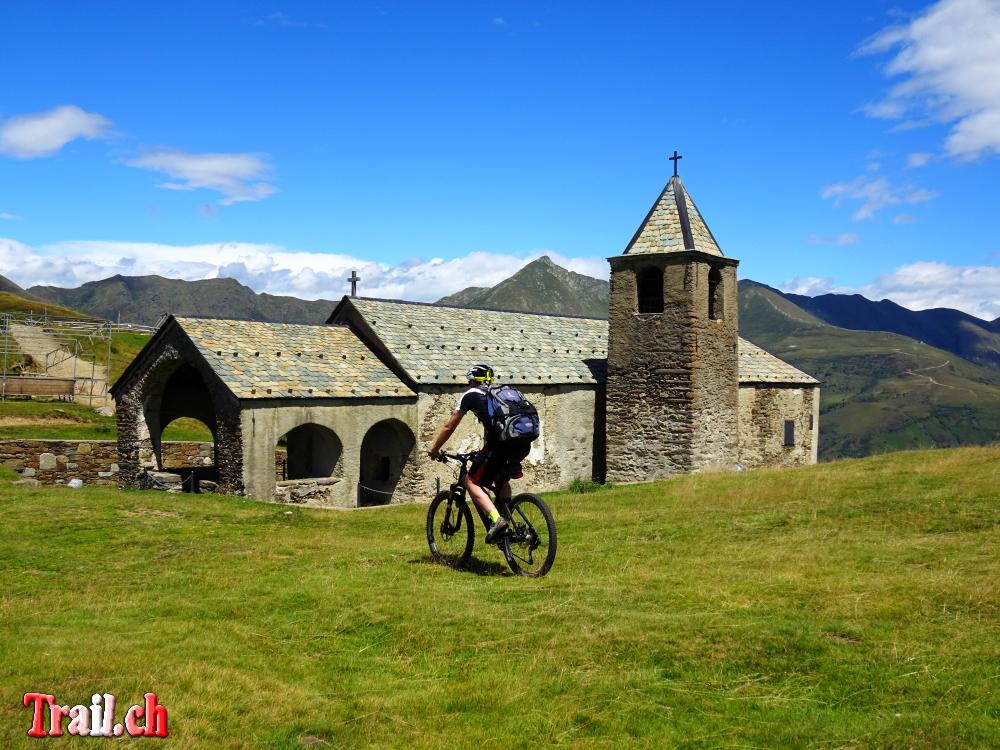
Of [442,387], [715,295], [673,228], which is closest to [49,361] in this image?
[442,387]

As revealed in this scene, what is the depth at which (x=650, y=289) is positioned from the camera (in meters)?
27.1

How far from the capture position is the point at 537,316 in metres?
31.8

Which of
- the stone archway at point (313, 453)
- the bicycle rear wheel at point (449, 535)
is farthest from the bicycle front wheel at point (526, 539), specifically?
the stone archway at point (313, 453)

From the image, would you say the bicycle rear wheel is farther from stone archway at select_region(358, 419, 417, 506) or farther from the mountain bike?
stone archway at select_region(358, 419, 417, 506)

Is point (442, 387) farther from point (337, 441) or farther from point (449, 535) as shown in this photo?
point (449, 535)

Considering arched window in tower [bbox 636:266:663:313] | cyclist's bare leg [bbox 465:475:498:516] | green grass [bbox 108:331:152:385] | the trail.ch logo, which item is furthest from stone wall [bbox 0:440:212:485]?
the trail.ch logo

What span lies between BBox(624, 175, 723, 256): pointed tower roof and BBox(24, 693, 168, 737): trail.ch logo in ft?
73.3

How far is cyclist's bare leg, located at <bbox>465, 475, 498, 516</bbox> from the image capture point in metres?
9.90

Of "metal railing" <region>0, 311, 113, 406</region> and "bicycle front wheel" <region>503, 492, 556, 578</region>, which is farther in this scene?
"metal railing" <region>0, 311, 113, 406</region>

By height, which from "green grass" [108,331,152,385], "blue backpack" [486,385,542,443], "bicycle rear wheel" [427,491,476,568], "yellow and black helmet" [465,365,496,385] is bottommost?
"bicycle rear wheel" [427,491,476,568]

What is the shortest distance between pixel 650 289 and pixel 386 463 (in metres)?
9.76

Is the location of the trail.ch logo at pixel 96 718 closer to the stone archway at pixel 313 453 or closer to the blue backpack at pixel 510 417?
the blue backpack at pixel 510 417

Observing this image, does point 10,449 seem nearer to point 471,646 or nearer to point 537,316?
point 537,316

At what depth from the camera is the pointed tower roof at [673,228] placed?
26.1m
